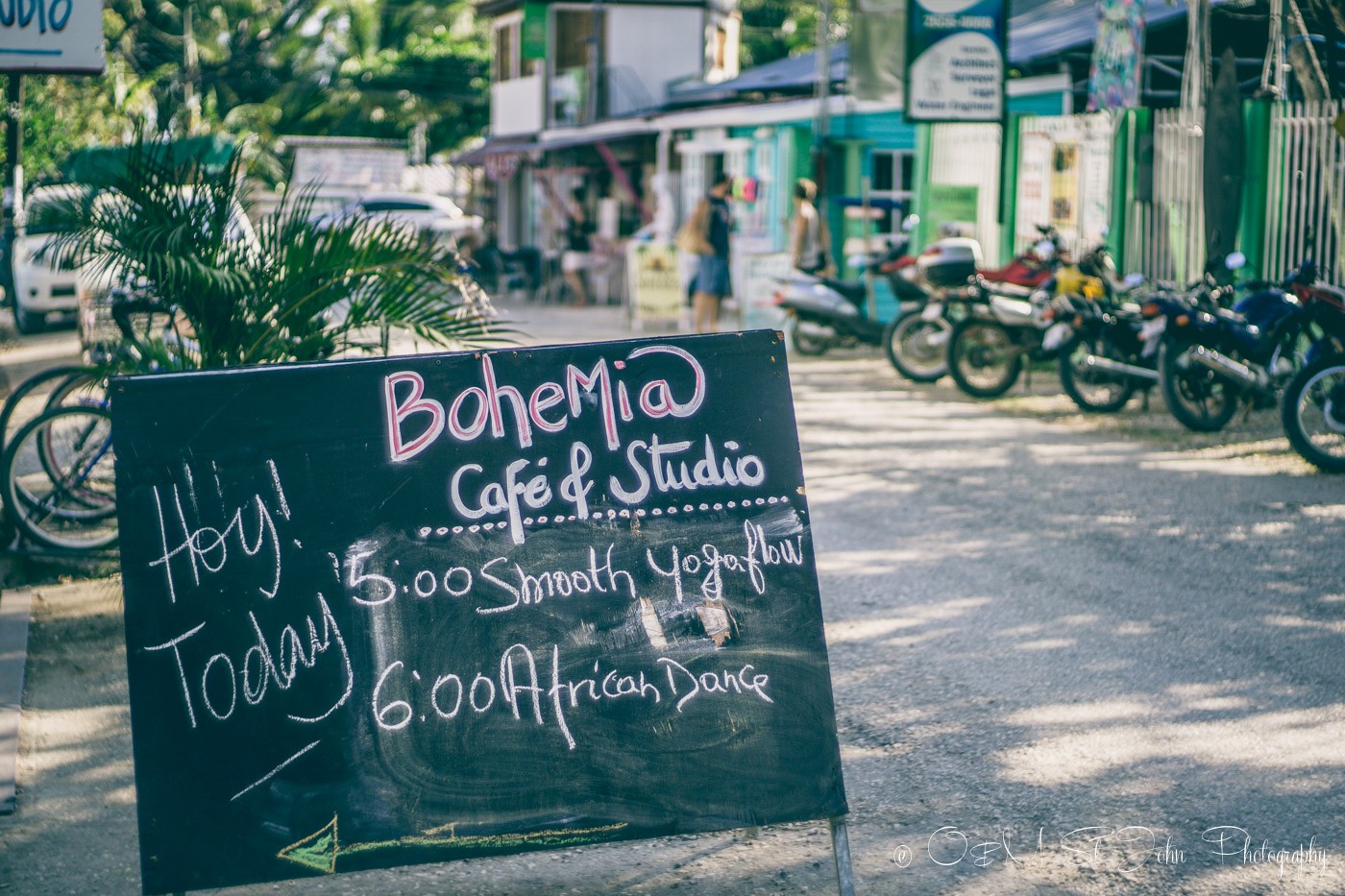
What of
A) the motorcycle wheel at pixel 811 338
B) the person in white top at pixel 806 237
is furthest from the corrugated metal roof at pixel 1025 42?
the motorcycle wheel at pixel 811 338

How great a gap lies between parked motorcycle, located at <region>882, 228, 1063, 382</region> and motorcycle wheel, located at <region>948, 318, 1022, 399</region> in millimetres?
152

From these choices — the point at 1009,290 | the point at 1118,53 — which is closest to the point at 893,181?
the point at 1118,53

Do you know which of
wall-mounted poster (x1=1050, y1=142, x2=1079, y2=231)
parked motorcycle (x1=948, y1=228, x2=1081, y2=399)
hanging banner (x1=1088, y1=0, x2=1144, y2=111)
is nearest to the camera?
parked motorcycle (x1=948, y1=228, x2=1081, y2=399)

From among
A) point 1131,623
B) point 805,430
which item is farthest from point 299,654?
point 805,430

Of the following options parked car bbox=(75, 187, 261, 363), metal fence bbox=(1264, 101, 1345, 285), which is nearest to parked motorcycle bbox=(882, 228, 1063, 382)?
metal fence bbox=(1264, 101, 1345, 285)

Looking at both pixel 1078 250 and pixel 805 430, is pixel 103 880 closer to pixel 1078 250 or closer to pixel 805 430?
pixel 805 430

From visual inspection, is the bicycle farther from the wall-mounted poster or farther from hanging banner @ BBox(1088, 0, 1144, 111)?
the wall-mounted poster

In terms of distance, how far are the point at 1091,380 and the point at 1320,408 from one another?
90.6 inches

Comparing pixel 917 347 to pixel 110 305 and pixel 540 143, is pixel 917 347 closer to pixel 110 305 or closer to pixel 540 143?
pixel 110 305

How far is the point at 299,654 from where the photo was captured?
3342 millimetres

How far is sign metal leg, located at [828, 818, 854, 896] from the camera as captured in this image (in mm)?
3430

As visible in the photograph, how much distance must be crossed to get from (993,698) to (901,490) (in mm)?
3535

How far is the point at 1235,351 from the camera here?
10023 mm

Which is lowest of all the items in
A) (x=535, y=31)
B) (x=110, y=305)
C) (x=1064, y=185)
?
(x=110, y=305)
